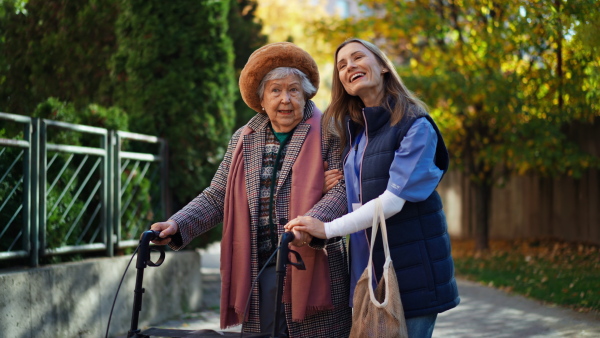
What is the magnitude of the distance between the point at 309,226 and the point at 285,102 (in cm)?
72

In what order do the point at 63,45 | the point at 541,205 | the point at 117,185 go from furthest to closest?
1. the point at 541,205
2. the point at 63,45
3. the point at 117,185

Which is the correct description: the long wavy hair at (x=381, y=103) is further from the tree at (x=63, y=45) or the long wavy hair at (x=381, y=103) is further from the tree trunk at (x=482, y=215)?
the tree trunk at (x=482, y=215)

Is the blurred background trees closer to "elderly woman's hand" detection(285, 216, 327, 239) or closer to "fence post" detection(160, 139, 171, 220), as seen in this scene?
"fence post" detection(160, 139, 171, 220)

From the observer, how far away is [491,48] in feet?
34.8

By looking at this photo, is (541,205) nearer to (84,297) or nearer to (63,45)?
(63,45)

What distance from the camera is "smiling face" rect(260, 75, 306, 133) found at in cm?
352

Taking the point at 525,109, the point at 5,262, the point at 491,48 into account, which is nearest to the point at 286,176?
the point at 5,262

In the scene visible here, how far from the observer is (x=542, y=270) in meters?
10.4

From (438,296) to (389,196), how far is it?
1.47 feet

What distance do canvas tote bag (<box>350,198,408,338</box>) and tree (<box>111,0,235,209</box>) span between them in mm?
5511

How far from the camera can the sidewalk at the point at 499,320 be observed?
650cm

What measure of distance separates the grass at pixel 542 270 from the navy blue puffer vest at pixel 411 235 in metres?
4.98

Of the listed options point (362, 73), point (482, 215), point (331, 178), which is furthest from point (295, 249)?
point (482, 215)

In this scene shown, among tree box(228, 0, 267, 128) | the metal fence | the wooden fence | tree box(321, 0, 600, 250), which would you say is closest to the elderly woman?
the metal fence
